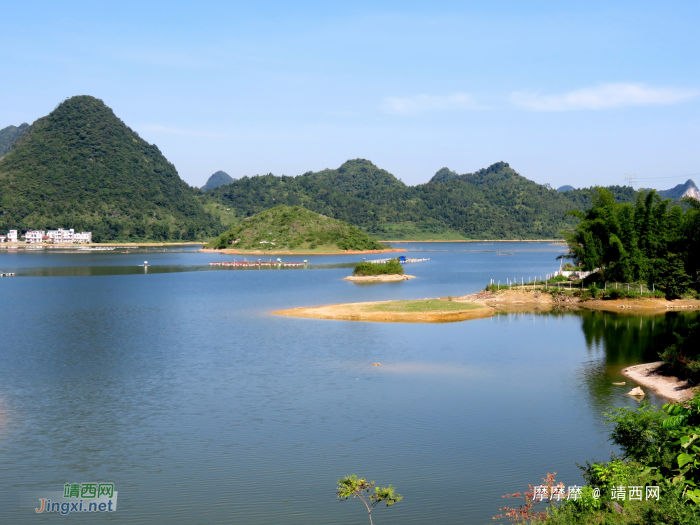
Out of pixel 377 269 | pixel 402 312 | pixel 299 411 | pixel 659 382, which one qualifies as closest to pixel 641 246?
pixel 402 312

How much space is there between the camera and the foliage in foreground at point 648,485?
15.8 m

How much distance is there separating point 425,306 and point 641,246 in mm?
33219

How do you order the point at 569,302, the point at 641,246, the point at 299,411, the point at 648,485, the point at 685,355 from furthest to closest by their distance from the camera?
the point at 641,246 → the point at 569,302 → the point at 685,355 → the point at 299,411 → the point at 648,485

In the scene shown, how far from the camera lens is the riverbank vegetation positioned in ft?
253

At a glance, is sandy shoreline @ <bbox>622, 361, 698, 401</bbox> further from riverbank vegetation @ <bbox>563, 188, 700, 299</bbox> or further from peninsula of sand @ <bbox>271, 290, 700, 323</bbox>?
riverbank vegetation @ <bbox>563, 188, 700, 299</bbox>

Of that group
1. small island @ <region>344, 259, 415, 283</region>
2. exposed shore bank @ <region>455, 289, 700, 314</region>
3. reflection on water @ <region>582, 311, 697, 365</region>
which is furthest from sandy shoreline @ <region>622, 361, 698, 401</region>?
small island @ <region>344, 259, 415, 283</region>

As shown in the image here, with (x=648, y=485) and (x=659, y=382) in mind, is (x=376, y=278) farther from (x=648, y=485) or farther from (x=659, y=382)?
(x=648, y=485)

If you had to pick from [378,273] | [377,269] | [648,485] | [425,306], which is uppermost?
[377,269]

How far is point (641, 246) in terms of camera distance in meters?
82.2

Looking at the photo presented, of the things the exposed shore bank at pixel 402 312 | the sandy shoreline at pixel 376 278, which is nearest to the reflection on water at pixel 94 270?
the sandy shoreline at pixel 376 278

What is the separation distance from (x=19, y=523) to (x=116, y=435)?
828cm

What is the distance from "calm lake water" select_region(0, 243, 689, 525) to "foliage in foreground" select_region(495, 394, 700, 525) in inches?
127

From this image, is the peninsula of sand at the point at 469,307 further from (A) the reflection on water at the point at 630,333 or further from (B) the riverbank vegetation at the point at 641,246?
(A) the reflection on water at the point at 630,333

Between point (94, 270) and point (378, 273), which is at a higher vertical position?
point (378, 273)
